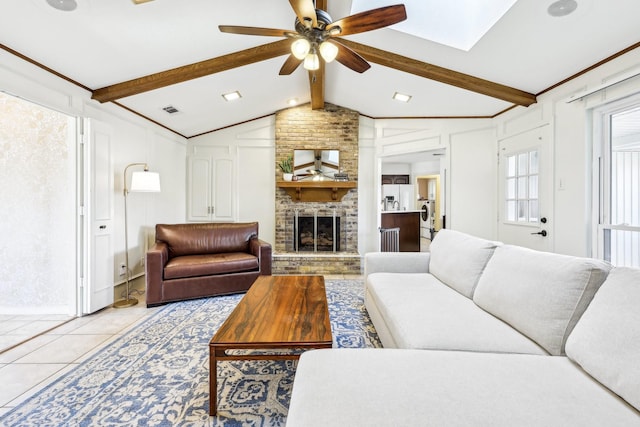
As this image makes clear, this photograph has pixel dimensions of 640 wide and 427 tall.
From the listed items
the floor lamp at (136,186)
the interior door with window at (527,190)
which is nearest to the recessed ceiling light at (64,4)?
the floor lamp at (136,186)

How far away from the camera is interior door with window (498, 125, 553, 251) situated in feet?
10.7

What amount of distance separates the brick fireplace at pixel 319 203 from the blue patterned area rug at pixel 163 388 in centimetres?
258

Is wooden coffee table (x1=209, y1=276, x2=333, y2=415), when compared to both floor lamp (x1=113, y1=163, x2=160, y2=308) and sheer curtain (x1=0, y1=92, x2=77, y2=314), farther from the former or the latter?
sheer curtain (x1=0, y1=92, x2=77, y2=314)

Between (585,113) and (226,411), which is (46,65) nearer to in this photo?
(226,411)

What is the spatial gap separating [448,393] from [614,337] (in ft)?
2.12

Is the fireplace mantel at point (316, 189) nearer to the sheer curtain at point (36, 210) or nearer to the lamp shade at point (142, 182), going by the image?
the lamp shade at point (142, 182)

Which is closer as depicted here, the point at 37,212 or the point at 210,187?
the point at 37,212

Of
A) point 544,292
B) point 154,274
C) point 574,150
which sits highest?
point 574,150

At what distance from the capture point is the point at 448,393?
3.24ft

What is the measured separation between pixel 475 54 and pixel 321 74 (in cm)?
172

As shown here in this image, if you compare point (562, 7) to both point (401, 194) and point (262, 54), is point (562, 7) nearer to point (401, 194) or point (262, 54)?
point (262, 54)

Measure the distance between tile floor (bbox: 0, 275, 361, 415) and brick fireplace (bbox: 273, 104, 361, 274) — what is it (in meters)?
2.53

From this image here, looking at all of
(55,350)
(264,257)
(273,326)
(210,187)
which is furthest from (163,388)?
(210,187)

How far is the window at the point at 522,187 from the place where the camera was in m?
3.49
